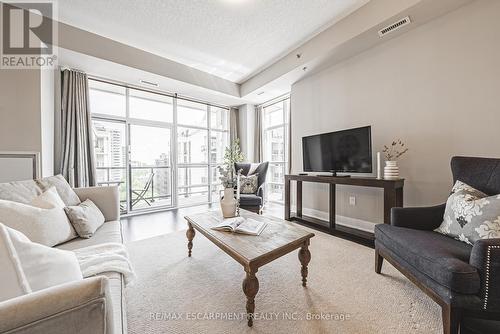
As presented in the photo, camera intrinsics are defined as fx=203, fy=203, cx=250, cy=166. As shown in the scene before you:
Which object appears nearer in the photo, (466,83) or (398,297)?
(398,297)

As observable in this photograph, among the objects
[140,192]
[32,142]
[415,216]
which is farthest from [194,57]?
[415,216]

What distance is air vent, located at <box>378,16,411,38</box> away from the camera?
7.42 feet

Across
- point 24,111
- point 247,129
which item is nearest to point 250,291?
point 24,111

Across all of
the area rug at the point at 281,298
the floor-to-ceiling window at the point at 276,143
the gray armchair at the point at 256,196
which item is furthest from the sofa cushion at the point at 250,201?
the floor-to-ceiling window at the point at 276,143

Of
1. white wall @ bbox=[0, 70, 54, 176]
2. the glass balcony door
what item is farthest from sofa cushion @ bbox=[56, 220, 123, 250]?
the glass balcony door

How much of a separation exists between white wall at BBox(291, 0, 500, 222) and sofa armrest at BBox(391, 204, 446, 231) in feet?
2.74

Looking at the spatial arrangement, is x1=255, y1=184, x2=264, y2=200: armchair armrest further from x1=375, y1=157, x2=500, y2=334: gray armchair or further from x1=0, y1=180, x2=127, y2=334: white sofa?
x1=0, y1=180, x2=127, y2=334: white sofa

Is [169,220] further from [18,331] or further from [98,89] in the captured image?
[18,331]

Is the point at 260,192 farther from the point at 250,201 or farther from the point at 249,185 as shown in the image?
the point at 250,201

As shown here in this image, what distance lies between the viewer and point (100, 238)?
5.07ft

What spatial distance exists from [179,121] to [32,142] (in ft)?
8.33

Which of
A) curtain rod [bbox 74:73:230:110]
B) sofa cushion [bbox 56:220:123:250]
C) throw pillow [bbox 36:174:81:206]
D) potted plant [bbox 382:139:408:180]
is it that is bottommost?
sofa cushion [bbox 56:220:123:250]

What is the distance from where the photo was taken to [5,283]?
22.2 inches

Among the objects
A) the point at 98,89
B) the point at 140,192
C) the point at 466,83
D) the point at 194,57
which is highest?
the point at 194,57
